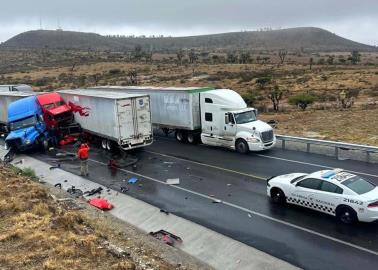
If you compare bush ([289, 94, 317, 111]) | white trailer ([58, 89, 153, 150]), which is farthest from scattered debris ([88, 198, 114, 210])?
bush ([289, 94, 317, 111])

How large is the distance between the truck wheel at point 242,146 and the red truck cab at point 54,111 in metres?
12.2

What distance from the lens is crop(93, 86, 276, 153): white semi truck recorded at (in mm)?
26000

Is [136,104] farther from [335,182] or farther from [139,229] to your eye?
[335,182]

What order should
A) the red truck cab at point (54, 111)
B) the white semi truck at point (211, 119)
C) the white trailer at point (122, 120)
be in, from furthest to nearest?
the red truck cab at point (54, 111), the white trailer at point (122, 120), the white semi truck at point (211, 119)

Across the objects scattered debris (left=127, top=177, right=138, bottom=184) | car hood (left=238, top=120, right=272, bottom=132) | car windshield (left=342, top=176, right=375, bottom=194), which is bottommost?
scattered debris (left=127, top=177, right=138, bottom=184)

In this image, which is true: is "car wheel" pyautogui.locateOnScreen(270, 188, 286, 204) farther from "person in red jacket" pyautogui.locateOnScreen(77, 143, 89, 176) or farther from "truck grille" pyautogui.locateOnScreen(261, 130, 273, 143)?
"person in red jacket" pyautogui.locateOnScreen(77, 143, 89, 176)

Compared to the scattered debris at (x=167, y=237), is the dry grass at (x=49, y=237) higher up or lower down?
higher up

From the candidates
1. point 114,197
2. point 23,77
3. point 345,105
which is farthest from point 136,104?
point 23,77

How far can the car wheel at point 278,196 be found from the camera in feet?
56.2

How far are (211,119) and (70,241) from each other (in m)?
16.1

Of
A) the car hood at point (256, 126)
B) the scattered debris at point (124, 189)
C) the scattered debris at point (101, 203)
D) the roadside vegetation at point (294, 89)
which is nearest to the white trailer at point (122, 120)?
the car hood at point (256, 126)

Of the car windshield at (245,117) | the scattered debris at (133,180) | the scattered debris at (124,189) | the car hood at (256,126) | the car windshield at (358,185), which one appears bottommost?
the scattered debris at (124,189)

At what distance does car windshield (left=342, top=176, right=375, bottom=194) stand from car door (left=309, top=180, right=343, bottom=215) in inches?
13.9

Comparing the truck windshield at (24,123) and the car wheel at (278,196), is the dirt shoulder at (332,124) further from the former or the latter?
the truck windshield at (24,123)
